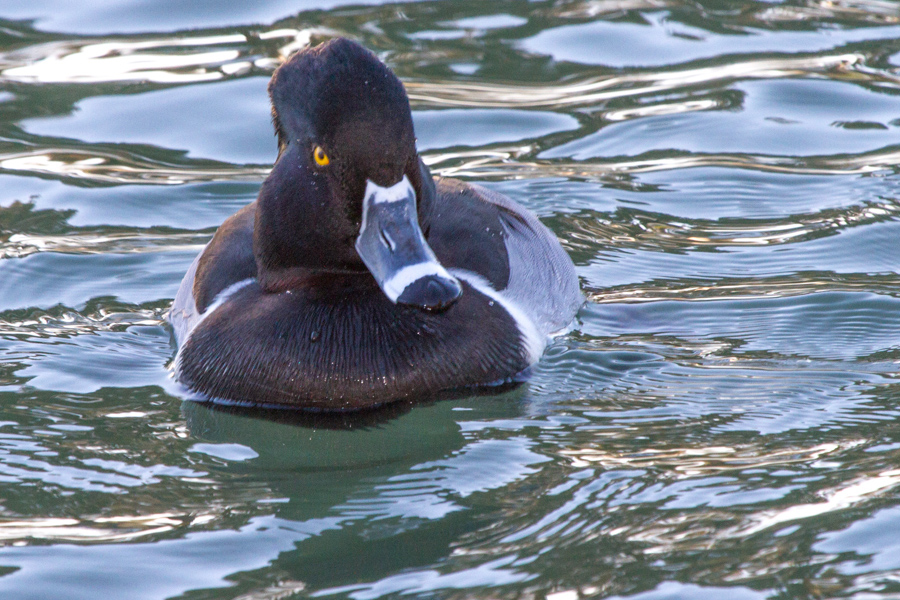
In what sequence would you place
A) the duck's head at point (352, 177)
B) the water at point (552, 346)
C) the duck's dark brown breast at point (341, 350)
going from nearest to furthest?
1. the water at point (552, 346)
2. the duck's head at point (352, 177)
3. the duck's dark brown breast at point (341, 350)

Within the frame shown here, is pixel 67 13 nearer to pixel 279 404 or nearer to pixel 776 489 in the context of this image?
pixel 279 404

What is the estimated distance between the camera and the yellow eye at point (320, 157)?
511cm

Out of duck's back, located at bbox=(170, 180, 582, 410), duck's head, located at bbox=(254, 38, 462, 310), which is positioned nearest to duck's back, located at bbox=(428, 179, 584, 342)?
duck's back, located at bbox=(170, 180, 582, 410)

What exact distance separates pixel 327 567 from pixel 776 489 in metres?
1.54

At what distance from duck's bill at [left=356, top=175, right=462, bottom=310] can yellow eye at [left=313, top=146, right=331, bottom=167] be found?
0.20 m

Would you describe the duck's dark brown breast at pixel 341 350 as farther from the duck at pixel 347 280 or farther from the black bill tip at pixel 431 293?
the black bill tip at pixel 431 293

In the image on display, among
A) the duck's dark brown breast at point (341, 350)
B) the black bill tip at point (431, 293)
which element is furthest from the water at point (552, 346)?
the black bill tip at point (431, 293)

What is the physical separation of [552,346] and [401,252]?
4.59 ft

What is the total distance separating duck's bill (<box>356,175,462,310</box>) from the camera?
4.73 m

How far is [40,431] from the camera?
17.2 ft

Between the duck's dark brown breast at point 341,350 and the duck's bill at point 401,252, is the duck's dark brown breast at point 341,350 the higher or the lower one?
the lower one

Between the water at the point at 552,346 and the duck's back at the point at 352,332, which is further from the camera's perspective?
the duck's back at the point at 352,332

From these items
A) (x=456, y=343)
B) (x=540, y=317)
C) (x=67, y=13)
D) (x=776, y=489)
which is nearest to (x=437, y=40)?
(x=67, y=13)

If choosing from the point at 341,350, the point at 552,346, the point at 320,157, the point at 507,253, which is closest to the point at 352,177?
the point at 320,157
